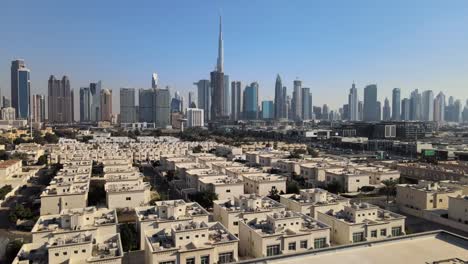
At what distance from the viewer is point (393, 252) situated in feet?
18.9

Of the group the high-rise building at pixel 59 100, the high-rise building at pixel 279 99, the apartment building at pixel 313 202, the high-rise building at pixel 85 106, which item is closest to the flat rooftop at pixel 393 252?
the apartment building at pixel 313 202

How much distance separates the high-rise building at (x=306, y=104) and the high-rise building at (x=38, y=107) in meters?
64.4

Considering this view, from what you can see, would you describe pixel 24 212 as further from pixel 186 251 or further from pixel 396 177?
pixel 396 177

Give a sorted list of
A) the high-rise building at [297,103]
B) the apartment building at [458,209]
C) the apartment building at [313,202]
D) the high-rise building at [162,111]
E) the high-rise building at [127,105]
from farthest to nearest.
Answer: the high-rise building at [297,103] < the high-rise building at [162,111] < the high-rise building at [127,105] < the apartment building at [458,209] < the apartment building at [313,202]

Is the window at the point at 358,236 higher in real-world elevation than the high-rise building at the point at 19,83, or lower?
lower

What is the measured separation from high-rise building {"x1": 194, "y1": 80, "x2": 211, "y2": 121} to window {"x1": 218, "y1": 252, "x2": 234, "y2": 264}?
90808 millimetres

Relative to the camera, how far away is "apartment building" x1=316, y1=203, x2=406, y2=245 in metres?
8.35

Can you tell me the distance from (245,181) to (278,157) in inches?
305

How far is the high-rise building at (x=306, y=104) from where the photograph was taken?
100 metres

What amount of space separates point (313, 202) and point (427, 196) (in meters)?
4.43

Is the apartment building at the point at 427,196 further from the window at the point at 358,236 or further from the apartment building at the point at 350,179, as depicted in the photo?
the window at the point at 358,236

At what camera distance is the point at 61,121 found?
2913 inches

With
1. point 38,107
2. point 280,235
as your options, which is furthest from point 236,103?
point 280,235

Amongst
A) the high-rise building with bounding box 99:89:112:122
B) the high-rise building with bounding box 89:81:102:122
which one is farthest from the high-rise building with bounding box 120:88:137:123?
the high-rise building with bounding box 89:81:102:122
